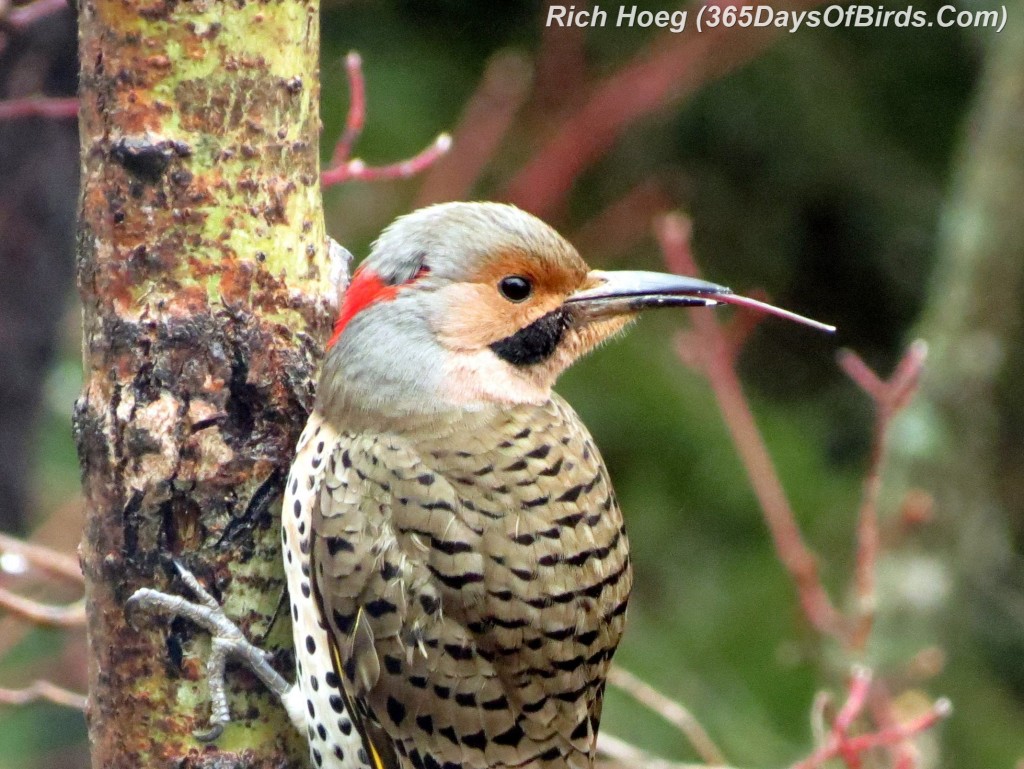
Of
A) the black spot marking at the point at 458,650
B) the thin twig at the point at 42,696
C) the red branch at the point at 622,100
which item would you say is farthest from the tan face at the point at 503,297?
the red branch at the point at 622,100

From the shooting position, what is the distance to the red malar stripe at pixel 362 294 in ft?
7.97

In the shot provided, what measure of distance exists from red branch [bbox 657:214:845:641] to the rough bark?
55.9 inches

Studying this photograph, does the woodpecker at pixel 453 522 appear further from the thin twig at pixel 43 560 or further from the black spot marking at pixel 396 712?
the thin twig at pixel 43 560

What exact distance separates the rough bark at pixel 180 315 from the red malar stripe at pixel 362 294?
127 millimetres

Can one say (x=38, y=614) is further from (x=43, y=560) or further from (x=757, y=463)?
(x=757, y=463)

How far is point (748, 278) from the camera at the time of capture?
5.80 meters

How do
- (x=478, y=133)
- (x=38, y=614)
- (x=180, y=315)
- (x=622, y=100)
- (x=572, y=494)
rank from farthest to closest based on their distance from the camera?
1. (x=622, y=100)
2. (x=478, y=133)
3. (x=38, y=614)
4. (x=572, y=494)
5. (x=180, y=315)

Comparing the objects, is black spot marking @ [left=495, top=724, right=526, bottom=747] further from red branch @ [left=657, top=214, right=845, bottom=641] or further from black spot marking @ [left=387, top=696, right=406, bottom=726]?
red branch @ [left=657, top=214, right=845, bottom=641]

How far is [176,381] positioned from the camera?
2.24 m

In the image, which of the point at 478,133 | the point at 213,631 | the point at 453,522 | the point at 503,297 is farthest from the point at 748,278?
the point at 213,631

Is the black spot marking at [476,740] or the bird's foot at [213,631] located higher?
the bird's foot at [213,631]

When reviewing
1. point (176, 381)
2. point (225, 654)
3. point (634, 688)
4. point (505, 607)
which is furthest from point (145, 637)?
point (634, 688)

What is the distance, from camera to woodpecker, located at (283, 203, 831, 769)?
2.30 metres

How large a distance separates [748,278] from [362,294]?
358 centimetres
